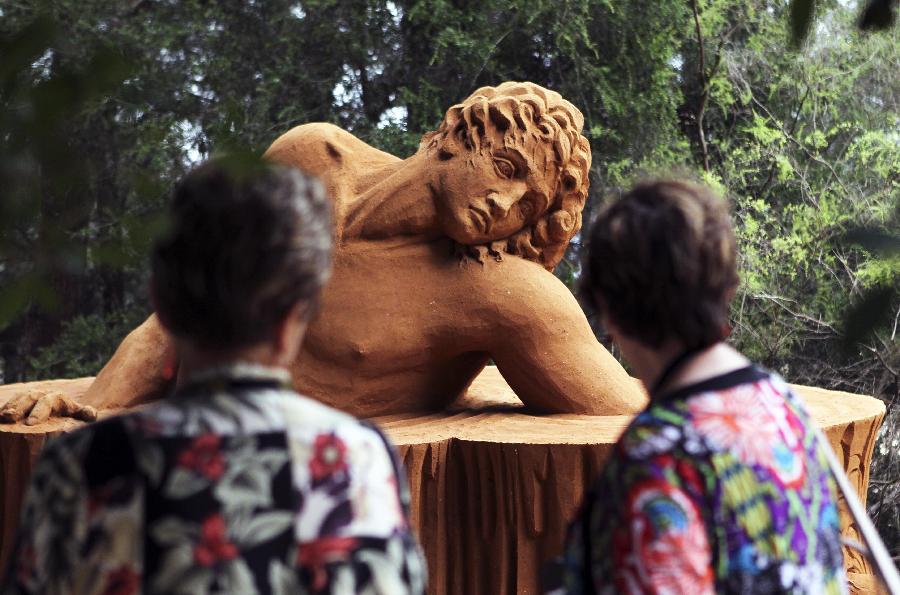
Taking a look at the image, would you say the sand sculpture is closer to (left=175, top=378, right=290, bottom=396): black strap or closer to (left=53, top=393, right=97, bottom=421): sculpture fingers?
(left=53, top=393, right=97, bottom=421): sculpture fingers

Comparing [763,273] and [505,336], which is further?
[763,273]

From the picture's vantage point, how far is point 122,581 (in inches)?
45.8

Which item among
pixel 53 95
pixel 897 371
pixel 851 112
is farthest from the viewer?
pixel 851 112

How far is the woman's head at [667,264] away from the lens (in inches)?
54.0

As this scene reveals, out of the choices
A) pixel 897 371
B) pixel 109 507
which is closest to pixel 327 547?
pixel 109 507

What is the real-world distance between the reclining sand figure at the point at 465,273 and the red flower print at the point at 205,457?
2.17m

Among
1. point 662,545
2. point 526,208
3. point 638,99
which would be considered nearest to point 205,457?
point 662,545

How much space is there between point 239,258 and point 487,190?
6.95 ft

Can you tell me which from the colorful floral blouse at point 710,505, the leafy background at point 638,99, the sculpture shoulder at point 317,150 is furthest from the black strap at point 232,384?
the leafy background at point 638,99

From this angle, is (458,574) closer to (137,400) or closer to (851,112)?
(137,400)

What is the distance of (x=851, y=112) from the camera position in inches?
336

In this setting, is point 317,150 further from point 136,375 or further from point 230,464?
point 230,464

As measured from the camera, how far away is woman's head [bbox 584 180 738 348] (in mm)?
1372

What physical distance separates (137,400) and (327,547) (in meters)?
2.60
